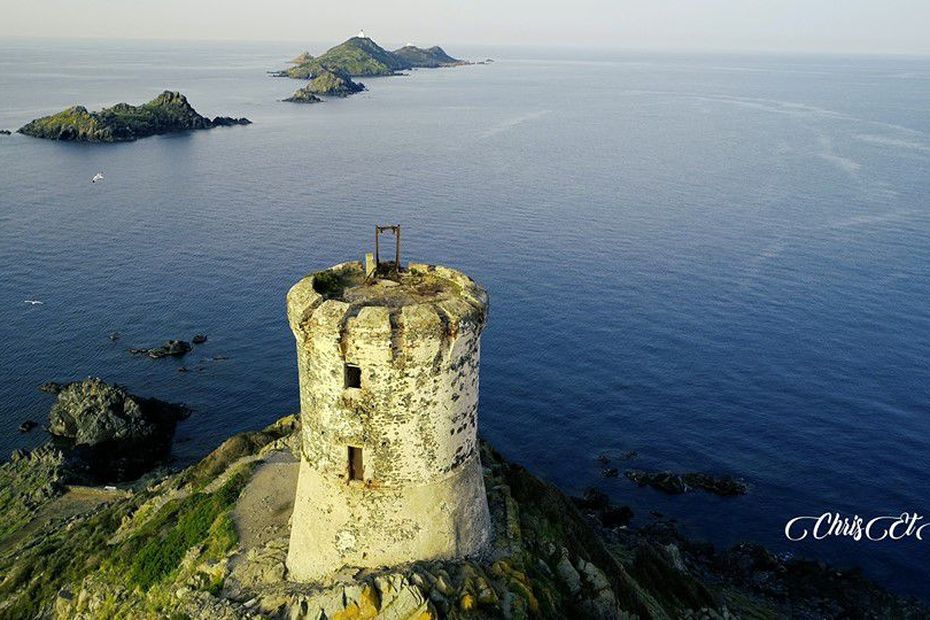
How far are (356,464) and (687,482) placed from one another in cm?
3129

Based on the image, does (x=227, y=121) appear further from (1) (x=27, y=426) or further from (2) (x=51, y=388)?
(1) (x=27, y=426)

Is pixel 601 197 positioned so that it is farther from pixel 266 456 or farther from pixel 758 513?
pixel 266 456

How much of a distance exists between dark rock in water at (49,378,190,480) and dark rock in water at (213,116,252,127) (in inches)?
5205

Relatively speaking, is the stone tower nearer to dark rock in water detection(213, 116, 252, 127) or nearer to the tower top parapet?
the tower top parapet

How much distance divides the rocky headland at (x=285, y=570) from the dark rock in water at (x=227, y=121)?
5505 inches

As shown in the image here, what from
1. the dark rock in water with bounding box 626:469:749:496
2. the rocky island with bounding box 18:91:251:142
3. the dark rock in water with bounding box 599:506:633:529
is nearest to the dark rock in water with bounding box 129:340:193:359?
the dark rock in water with bounding box 599:506:633:529

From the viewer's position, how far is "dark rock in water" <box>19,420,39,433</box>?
165 ft

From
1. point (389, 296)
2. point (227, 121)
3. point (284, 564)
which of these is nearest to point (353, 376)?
point (389, 296)

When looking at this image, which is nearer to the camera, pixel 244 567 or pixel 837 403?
pixel 244 567

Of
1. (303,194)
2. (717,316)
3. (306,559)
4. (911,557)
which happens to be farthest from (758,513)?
(303,194)

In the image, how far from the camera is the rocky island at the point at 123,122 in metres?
149

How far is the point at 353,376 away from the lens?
19062mm

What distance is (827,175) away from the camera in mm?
113812

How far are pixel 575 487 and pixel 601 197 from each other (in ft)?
214
